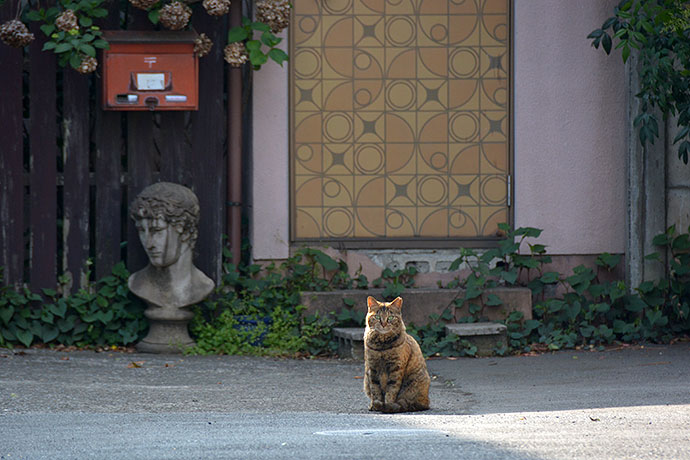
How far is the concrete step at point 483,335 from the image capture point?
23.9ft

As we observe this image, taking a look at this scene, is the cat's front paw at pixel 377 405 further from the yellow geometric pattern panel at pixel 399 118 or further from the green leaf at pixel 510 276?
the yellow geometric pattern panel at pixel 399 118

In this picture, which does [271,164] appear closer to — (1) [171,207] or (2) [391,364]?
(1) [171,207]

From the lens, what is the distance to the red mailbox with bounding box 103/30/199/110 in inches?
282

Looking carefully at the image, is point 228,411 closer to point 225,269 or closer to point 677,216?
point 225,269

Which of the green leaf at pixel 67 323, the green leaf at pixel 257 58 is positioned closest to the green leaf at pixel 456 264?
the green leaf at pixel 257 58

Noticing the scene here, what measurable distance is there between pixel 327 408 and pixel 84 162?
3193 millimetres

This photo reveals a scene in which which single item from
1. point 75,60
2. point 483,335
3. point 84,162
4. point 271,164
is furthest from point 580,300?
point 75,60

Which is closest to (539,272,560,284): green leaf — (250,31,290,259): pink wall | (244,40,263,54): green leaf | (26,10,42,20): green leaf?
(250,31,290,259): pink wall

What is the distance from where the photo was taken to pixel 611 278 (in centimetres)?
801

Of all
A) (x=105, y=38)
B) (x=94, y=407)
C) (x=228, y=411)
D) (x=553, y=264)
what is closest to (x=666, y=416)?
(x=228, y=411)

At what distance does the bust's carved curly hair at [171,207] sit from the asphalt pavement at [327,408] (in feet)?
3.06

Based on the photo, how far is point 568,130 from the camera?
26.1 ft

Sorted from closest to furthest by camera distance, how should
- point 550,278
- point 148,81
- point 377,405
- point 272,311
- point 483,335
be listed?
point 377,405
point 148,81
point 483,335
point 272,311
point 550,278

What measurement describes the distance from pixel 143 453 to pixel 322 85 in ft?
15.2
